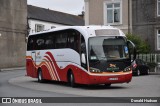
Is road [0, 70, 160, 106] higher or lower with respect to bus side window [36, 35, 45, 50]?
lower

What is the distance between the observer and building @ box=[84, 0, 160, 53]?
1531 inches

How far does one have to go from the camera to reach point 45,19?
224 ft

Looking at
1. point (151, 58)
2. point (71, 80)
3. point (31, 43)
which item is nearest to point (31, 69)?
point (31, 43)

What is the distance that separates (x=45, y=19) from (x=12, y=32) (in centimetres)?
1706

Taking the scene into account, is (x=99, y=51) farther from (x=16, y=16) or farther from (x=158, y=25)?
(x=16, y=16)

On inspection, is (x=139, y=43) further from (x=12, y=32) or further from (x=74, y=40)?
(x=12, y=32)

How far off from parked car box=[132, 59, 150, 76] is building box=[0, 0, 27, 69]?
20279 mm

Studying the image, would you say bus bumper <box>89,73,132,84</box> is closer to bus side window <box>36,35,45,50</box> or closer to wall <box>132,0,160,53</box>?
bus side window <box>36,35,45,50</box>

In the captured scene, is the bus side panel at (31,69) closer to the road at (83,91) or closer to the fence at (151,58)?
the road at (83,91)

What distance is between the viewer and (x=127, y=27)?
132ft

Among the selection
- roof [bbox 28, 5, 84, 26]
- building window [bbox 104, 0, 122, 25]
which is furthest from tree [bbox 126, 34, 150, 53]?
roof [bbox 28, 5, 84, 26]

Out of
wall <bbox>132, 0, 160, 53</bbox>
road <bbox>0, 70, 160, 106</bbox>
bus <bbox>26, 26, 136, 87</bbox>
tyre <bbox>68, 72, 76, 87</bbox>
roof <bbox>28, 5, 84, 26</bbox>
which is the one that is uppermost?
roof <bbox>28, 5, 84, 26</bbox>

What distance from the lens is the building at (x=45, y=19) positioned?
209 ft

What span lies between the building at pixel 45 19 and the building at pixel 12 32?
6.45 metres
